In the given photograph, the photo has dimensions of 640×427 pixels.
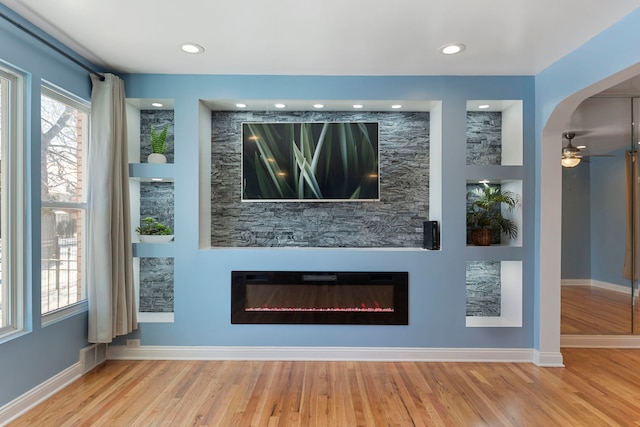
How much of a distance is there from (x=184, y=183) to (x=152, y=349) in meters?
1.51

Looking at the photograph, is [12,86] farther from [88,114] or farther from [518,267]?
[518,267]

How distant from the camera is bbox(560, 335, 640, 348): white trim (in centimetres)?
346

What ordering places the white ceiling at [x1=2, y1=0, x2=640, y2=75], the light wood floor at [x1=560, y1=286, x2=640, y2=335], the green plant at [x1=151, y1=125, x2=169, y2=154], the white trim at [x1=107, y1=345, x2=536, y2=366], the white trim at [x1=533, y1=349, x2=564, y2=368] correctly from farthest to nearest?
the light wood floor at [x1=560, y1=286, x2=640, y2=335], the green plant at [x1=151, y1=125, x2=169, y2=154], the white trim at [x1=107, y1=345, x2=536, y2=366], the white trim at [x1=533, y1=349, x2=564, y2=368], the white ceiling at [x1=2, y1=0, x2=640, y2=75]

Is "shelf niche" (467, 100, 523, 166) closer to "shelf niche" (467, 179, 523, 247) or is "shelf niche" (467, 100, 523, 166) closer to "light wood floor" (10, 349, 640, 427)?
"shelf niche" (467, 179, 523, 247)

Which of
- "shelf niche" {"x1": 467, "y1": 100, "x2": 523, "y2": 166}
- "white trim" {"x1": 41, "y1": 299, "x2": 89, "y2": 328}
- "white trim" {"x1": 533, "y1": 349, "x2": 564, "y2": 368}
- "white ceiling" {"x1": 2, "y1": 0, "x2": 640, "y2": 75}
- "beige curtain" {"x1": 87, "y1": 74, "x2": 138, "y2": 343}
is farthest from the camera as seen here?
"shelf niche" {"x1": 467, "y1": 100, "x2": 523, "y2": 166}

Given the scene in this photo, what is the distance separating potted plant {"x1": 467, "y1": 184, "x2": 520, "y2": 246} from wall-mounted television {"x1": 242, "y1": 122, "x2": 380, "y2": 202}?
3.09ft

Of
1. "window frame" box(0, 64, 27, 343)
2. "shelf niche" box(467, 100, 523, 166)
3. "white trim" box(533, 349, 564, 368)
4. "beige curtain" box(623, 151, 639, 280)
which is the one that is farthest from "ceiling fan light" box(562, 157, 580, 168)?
"window frame" box(0, 64, 27, 343)

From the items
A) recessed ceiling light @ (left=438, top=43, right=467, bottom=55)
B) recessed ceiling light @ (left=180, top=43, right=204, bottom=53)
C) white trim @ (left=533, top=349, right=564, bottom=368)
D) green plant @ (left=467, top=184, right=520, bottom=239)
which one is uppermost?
recessed ceiling light @ (left=180, top=43, right=204, bottom=53)

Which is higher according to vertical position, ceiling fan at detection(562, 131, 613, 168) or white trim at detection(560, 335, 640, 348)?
ceiling fan at detection(562, 131, 613, 168)

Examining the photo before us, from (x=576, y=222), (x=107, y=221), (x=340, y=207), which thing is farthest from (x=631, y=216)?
(x=107, y=221)

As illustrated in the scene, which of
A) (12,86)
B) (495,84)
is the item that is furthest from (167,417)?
(495,84)

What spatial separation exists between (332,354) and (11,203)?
104 inches

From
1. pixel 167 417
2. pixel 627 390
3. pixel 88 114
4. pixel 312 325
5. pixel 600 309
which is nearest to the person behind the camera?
pixel 167 417

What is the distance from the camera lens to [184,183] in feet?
10.5
